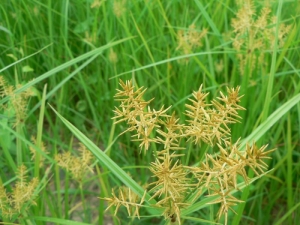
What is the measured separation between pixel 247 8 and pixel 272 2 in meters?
0.31

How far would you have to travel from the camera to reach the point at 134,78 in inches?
51.9

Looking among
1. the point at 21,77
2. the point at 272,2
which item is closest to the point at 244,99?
the point at 272,2

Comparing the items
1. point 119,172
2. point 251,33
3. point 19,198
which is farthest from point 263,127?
point 19,198

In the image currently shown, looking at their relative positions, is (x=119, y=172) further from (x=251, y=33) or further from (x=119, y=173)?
(x=251, y=33)

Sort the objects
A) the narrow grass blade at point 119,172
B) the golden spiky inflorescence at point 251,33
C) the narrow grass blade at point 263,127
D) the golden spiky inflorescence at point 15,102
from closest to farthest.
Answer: the narrow grass blade at point 119,172 → the narrow grass blade at point 263,127 → the golden spiky inflorescence at point 15,102 → the golden spiky inflorescence at point 251,33

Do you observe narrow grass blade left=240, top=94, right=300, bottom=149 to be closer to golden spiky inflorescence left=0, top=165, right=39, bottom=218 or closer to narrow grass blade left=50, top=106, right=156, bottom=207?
narrow grass blade left=50, top=106, right=156, bottom=207

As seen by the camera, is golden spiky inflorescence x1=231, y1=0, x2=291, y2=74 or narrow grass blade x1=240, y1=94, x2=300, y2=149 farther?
golden spiky inflorescence x1=231, y1=0, x2=291, y2=74

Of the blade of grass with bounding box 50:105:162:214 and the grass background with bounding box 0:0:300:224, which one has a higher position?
the blade of grass with bounding box 50:105:162:214

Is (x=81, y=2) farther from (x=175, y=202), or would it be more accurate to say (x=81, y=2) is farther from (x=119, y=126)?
(x=175, y=202)

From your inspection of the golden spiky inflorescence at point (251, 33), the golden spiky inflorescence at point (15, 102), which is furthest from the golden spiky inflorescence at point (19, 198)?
the golden spiky inflorescence at point (251, 33)

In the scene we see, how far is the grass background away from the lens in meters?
1.38

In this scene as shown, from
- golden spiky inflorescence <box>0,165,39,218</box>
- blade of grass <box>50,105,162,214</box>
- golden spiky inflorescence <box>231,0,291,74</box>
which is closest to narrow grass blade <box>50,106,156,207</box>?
blade of grass <box>50,105,162,214</box>

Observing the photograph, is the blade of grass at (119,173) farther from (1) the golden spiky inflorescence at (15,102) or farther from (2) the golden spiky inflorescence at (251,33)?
(2) the golden spiky inflorescence at (251,33)

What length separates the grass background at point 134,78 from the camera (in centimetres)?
138
